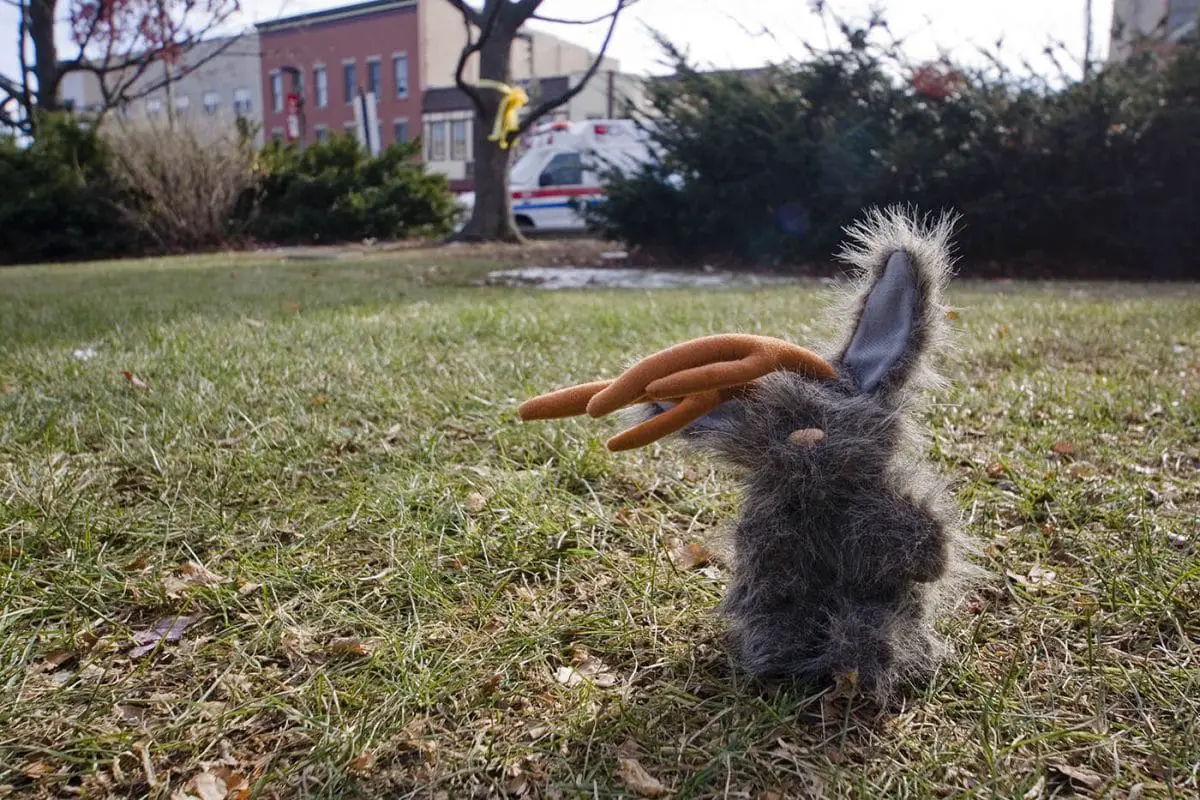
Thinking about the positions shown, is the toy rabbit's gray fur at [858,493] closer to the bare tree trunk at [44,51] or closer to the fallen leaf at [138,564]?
the fallen leaf at [138,564]

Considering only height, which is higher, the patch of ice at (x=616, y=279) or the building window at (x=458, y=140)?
the building window at (x=458, y=140)

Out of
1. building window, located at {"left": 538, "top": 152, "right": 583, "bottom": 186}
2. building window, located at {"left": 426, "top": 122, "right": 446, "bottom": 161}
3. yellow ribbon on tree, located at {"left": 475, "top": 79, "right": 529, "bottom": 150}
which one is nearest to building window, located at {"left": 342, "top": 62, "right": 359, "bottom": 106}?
building window, located at {"left": 426, "top": 122, "right": 446, "bottom": 161}

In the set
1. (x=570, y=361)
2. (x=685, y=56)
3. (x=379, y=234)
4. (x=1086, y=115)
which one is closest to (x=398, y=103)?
(x=379, y=234)

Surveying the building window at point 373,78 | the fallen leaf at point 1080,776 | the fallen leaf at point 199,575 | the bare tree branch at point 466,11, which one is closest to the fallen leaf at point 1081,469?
the fallen leaf at point 1080,776

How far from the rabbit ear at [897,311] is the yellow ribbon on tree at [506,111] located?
36.8 feet

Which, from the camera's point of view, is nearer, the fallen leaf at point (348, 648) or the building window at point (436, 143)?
the fallen leaf at point (348, 648)

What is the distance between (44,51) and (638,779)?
1978cm

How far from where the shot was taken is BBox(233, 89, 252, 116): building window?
5084 cm

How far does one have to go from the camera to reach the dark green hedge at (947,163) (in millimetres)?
9211

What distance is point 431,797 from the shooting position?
1.27 meters

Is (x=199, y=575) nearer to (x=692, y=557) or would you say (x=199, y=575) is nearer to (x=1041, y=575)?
(x=692, y=557)

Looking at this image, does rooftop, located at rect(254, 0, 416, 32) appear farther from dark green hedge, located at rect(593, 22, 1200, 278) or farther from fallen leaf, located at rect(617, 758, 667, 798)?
fallen leaf, located at rect(617, 758, 667, 798)

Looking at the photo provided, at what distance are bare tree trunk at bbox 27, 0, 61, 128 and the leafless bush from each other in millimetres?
4275

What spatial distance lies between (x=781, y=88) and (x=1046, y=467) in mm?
9491
